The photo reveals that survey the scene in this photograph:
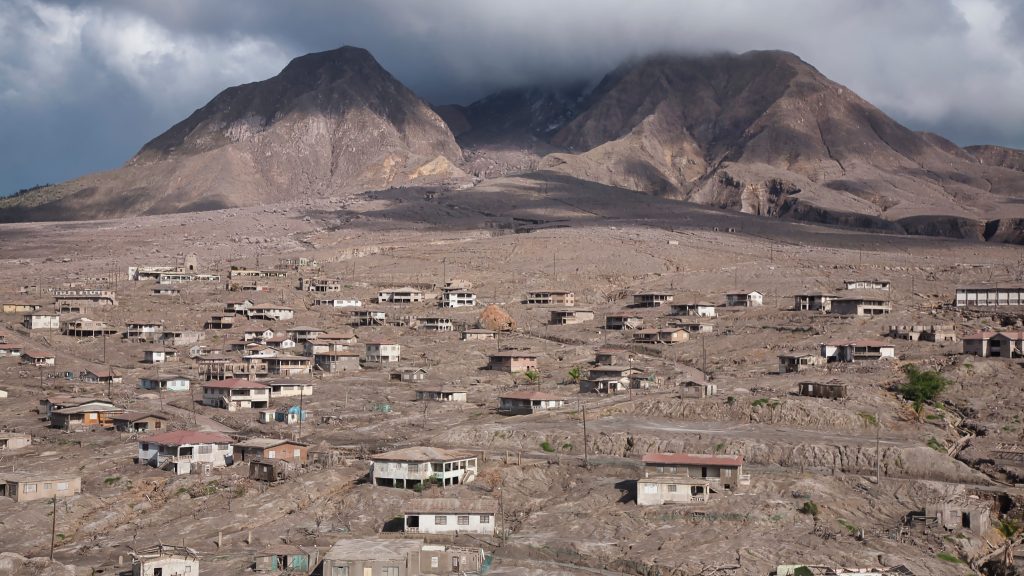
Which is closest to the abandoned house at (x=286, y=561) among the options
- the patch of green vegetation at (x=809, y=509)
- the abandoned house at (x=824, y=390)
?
the patch of green vegetation at (x=809, y=509)

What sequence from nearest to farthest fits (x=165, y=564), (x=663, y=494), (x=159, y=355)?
(x=165, y=564) < (x=663, y=494) < (x=159, y=355)

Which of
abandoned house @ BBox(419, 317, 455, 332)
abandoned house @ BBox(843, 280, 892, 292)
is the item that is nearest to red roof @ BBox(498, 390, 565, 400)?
abandoned house @ BBox(419, 317, 455, 332)

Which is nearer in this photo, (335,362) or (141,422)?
(141,422)

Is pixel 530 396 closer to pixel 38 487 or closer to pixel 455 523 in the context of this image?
pixel 455 523

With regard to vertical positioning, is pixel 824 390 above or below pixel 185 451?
above

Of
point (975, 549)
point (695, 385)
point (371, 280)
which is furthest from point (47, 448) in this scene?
point (371, 280)

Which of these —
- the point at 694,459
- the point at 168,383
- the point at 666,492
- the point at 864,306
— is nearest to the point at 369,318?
the point at 168,383

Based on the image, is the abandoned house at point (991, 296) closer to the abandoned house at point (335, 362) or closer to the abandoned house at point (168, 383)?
the abandoned house at point (335, 362)
